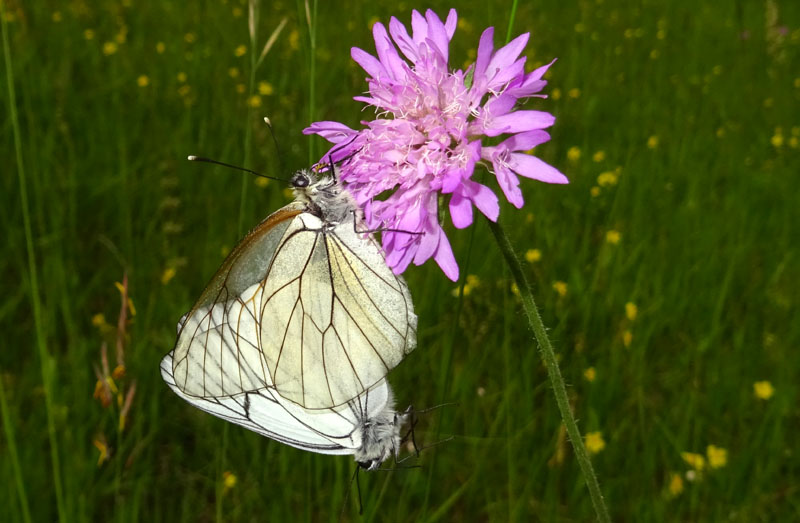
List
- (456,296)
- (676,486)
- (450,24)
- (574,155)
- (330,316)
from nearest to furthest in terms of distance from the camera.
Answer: (450,24), (330,316), (676,486), (456,296), (574,155)

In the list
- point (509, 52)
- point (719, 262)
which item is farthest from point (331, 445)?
point (719, 262)

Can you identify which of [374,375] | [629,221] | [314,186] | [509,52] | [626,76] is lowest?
[374,375]

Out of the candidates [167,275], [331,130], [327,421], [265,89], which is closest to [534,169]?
[331,130]

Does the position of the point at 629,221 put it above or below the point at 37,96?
below

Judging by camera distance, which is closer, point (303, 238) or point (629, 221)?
point (303, 238)

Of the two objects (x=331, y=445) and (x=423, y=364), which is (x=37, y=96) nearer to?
(x=423, y=364)

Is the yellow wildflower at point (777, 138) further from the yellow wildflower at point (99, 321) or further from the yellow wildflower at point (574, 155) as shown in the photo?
the yellow wildflower at point (99, 321)

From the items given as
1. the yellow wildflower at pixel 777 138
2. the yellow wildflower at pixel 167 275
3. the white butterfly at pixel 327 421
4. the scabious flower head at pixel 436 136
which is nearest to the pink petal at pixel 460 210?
the scabious flower head at pixel 436 136

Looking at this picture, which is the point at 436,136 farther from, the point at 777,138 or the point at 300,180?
the point at 777,138
